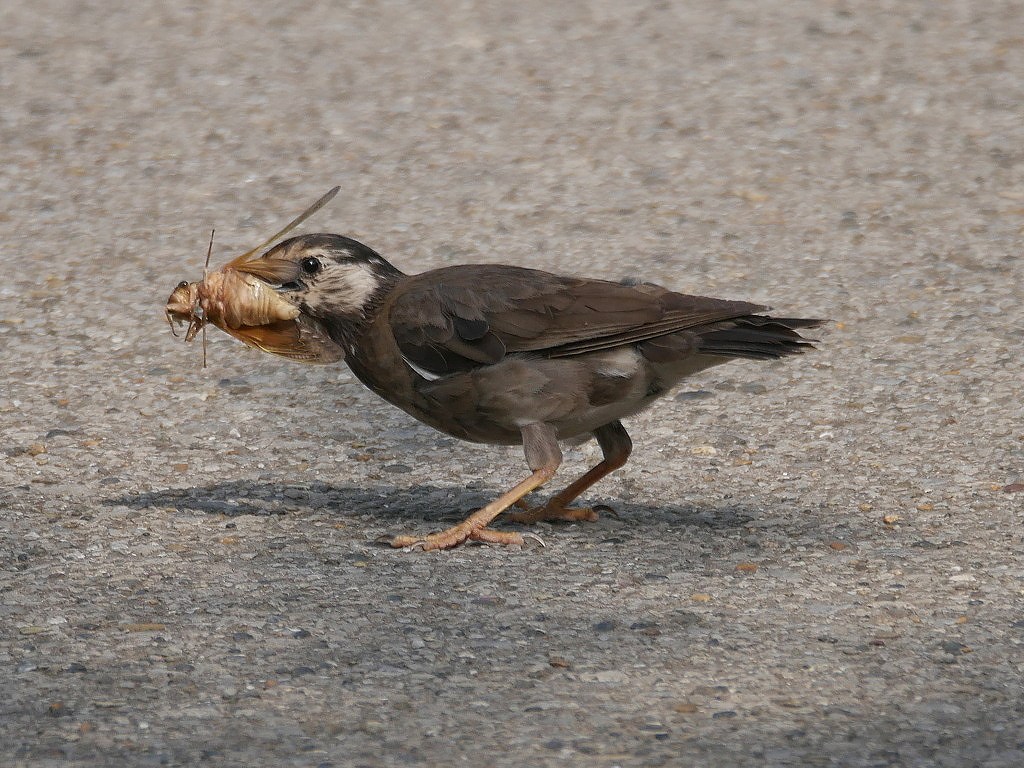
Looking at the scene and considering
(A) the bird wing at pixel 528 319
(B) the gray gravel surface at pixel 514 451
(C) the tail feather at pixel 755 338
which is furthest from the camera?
(A) the bird wing at pixel 528 319

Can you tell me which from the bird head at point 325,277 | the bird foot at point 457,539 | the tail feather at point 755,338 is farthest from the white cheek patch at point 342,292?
the tail feather at point 755,338

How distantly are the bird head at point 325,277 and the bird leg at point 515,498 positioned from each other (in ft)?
2.91

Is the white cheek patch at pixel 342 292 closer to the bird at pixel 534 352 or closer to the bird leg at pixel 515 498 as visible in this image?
the bird at pixel 534 352

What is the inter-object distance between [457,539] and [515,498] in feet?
0.93

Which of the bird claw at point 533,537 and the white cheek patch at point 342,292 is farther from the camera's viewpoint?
the white cheek patch at point 342,292

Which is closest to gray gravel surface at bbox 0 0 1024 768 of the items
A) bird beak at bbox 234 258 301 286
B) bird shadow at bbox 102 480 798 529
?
bird shadow at bbox 102 480 798 529

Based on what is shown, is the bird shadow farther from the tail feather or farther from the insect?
the tail feather

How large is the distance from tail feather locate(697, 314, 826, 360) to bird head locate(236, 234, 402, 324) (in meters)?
1.38

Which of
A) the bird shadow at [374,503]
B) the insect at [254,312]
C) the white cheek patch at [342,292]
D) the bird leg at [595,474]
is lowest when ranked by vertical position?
the bird shadow at [374,503]

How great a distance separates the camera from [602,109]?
11.5 m

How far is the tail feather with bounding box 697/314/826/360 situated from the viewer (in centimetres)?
585

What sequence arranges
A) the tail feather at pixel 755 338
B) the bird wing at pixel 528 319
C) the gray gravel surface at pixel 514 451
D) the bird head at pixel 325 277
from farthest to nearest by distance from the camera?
1. the bird head at pixel 325 277
2. the bird wing at pixel 528 319
3. the tail feather at pixel 755 338
4. the gray gravel surface at pixel 514 451

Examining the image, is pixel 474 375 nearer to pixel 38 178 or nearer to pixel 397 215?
pixel 397 215

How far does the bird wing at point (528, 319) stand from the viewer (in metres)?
5.96
